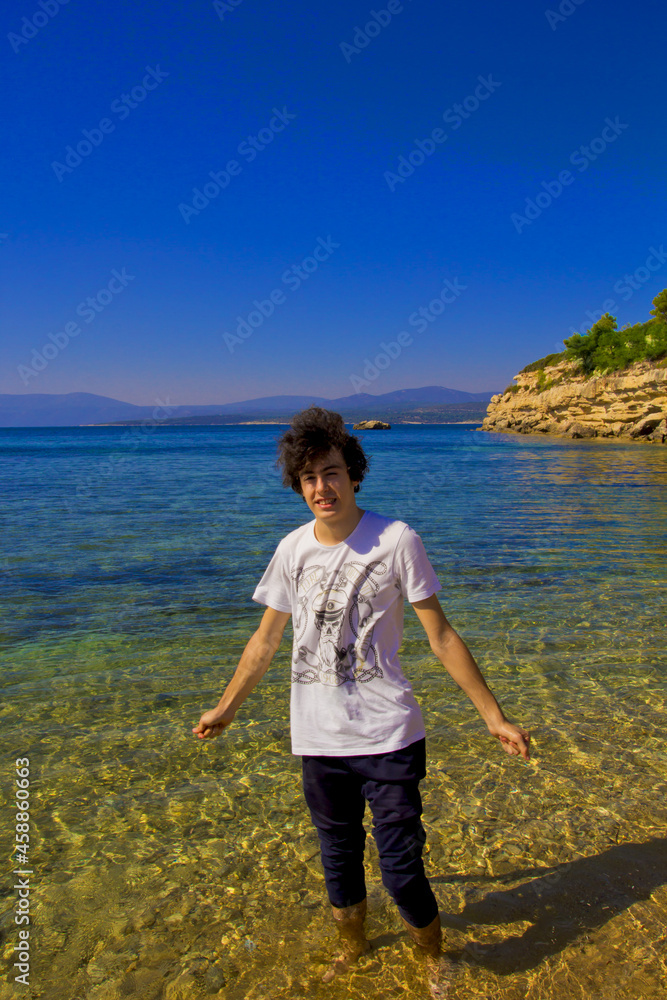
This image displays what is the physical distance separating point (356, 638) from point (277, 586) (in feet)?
1.43

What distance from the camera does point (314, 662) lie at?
8.66 ft

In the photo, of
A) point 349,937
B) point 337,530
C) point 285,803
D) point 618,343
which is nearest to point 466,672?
point 337,530

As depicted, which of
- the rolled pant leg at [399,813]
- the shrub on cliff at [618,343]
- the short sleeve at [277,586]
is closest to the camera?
the rolled pant leg at [399,813]

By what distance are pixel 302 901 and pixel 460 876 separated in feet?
2.91

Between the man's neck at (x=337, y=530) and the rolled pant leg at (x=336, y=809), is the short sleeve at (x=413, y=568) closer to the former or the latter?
the man's neck at (x=337, y=530)

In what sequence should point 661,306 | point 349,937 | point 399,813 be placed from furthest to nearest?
point 661,306
point 349,937
point 399,813

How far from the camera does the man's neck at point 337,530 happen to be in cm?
262

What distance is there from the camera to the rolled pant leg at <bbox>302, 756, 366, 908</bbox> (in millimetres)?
2600

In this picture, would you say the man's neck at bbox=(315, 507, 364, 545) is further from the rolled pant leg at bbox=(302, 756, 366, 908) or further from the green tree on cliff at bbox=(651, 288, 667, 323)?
the green tree on cliff at bbox=(651, 288, 667, 323)

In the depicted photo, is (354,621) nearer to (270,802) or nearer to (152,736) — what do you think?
(270,802)

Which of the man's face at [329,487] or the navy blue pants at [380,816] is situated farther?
the man's face at [329,487]

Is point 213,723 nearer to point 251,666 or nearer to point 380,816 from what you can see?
point 251,666

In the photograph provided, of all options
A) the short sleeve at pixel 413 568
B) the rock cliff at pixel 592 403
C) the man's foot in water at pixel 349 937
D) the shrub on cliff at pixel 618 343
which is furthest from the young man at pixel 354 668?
the shrub on cliff at pixel 618 343

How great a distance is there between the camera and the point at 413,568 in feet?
8.18
